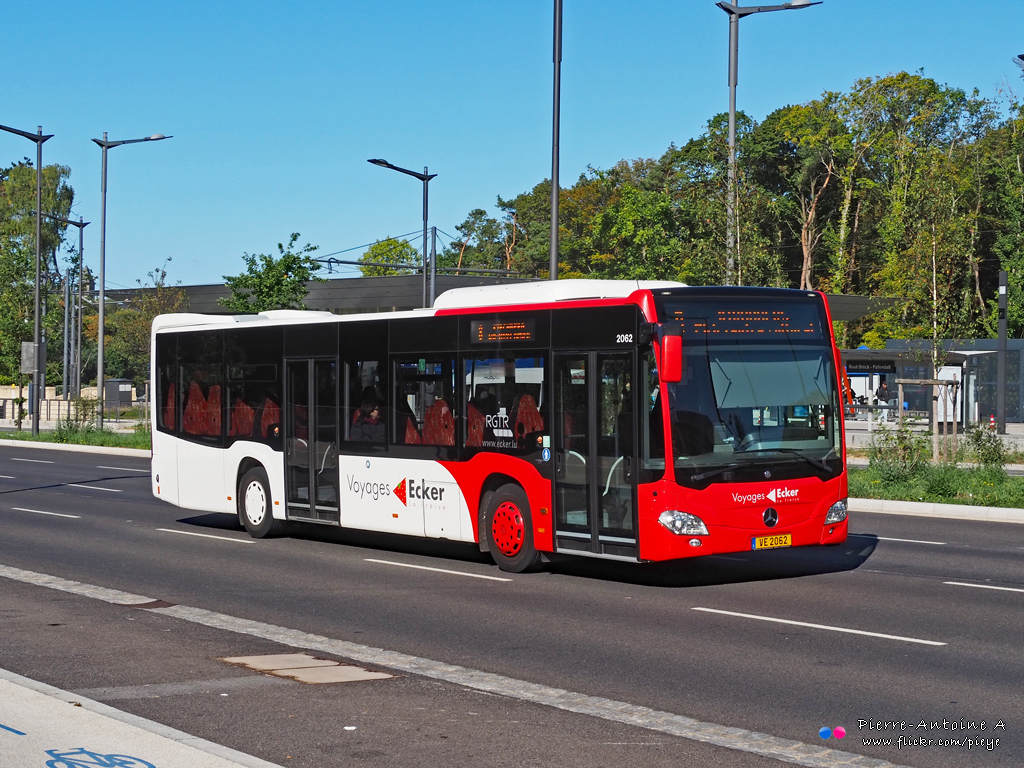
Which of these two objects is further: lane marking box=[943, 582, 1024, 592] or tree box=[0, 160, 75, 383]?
tree box=[0, 160, 75, 383]

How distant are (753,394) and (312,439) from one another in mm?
6303

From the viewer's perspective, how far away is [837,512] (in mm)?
13250

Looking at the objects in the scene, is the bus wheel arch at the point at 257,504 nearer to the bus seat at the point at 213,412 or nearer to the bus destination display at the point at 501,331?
the bus seat at the point at 213,412

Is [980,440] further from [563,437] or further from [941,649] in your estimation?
[941,649]

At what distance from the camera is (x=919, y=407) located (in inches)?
2114

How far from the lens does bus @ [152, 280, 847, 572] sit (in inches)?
492

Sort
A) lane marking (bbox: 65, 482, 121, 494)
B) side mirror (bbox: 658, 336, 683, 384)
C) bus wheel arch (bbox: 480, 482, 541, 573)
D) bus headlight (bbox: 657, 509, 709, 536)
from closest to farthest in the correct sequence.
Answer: side mirror (bbox: 658, 336, 683, 384), bus headlight (bbox: 657, 509, 709, 536), bus wheel arch (bbox: 480, 482, 541, 573), lane marking (bbox: 65, 482, 121, 494)

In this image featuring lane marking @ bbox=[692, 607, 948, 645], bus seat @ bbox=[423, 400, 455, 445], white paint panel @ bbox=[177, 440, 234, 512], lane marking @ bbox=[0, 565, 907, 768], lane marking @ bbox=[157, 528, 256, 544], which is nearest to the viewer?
lane marking @ bbox=[0, 565, 907, 768]

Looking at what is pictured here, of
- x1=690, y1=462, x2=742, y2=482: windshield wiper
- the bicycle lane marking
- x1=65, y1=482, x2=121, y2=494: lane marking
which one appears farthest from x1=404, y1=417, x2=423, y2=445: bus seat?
x1=65, y1=482, x2=121, y2=494: lane marking

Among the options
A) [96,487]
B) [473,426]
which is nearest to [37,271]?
[96,487]

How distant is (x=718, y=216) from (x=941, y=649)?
65.4ft

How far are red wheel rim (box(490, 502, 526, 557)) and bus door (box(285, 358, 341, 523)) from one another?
2.96 meters

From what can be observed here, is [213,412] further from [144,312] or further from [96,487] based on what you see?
[144,312]

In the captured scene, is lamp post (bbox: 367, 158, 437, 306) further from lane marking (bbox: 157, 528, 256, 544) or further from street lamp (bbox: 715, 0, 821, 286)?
lane marking (bbox: 157, 528, 256, 544)
